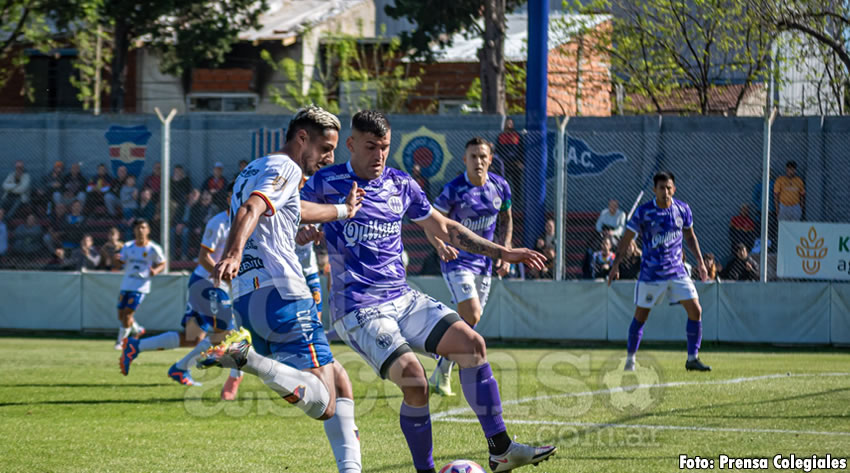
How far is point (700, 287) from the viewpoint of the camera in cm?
1591

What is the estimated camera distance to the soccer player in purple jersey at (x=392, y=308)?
5926 millimetres

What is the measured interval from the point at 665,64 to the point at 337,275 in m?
19.1

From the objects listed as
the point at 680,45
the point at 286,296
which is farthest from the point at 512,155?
the point at 286,296

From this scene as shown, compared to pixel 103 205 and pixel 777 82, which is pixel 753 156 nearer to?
pixel 777 82

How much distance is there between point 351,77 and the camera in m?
31.9

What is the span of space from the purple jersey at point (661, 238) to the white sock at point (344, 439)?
726 cm

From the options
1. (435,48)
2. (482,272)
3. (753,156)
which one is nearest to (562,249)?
(753,156)

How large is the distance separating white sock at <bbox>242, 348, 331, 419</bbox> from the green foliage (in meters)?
24.5

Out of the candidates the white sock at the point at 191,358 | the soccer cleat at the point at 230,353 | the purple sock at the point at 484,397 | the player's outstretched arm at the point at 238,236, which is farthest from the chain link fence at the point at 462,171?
the soccer cleat at the point at 230,353

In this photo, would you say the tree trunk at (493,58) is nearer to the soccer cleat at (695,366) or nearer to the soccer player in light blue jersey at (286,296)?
the soccer cleat at (695,366)

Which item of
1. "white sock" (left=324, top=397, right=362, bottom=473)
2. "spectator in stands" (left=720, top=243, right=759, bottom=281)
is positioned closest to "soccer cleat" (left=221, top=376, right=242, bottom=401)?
"white sock" (left=324, top=397, right=362, bottom=473)

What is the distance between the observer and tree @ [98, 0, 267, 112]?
84.9 feet

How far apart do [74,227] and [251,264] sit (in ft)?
41.5

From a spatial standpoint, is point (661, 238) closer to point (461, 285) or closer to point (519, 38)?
point (461, 285)
